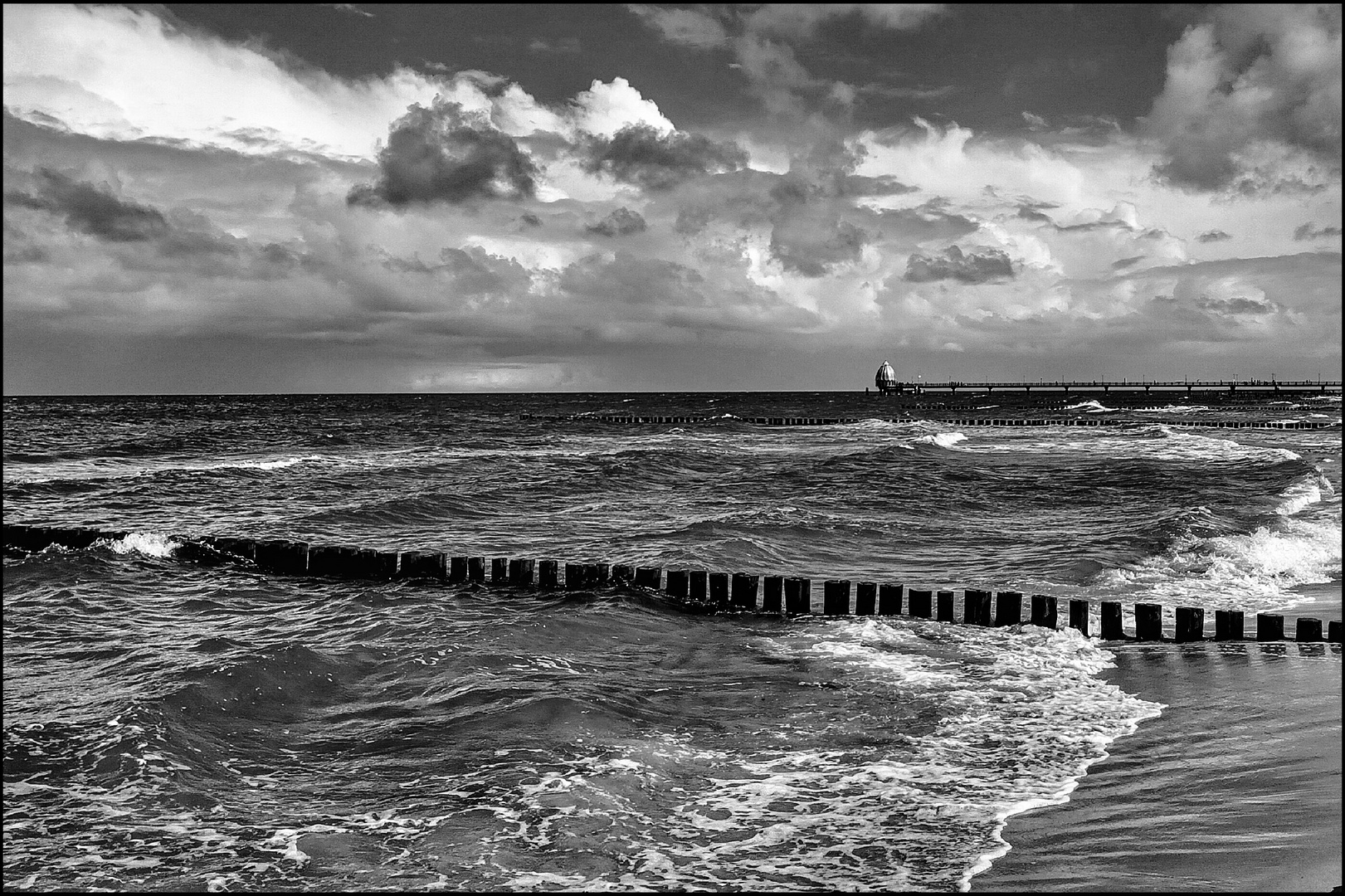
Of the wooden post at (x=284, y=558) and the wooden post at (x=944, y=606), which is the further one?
the wooden post at (x=284, y=558)

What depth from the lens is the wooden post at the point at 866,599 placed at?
1566 centimetres

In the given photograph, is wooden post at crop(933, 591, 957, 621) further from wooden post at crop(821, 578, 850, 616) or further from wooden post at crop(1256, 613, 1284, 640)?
wooden post at crop(1256, 613, 1284, 640)

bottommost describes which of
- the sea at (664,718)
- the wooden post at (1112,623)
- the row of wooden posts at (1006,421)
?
the sea at (664,718)

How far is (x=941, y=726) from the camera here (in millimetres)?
10180

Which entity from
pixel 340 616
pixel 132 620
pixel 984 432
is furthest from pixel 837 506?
pixel 984 432

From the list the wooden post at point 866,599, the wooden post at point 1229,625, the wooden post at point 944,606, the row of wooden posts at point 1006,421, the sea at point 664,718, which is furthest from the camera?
the row of wooden posts at point 1006,421

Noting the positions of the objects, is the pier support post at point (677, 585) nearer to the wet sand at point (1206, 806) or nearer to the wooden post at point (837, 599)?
the wooden post at point (837, 599)

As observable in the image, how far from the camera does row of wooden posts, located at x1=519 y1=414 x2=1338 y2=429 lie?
2685 inches

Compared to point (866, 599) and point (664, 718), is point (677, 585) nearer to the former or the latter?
point (866, 599)

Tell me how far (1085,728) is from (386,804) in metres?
6.39

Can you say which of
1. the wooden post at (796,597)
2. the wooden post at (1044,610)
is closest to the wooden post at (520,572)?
the wooden post at (796,597)

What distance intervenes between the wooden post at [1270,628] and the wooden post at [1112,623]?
1586 millimetres

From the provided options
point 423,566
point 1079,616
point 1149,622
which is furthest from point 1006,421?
point 1149,622

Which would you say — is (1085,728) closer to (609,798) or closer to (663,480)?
(609,798)
